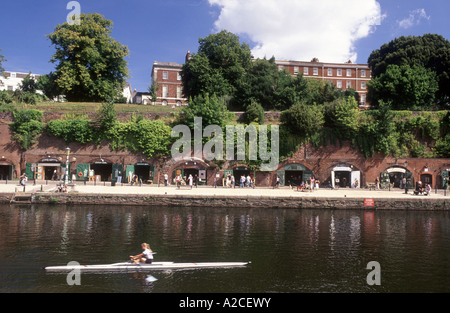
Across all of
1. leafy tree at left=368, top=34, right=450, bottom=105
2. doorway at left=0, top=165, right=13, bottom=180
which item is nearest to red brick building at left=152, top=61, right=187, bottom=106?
doorway at left=0, top=165, right=13, bottom=180

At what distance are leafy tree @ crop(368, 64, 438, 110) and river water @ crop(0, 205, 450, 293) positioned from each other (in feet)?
68.9

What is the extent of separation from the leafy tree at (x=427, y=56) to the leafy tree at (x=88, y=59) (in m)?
36.0

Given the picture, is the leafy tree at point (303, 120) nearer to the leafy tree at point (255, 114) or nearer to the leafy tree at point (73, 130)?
the leafy tree at point (255, 114)

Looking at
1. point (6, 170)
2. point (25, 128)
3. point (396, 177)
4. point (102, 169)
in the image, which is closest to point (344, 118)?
point (396, 177)

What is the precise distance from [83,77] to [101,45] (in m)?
5.11

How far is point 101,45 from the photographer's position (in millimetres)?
42781

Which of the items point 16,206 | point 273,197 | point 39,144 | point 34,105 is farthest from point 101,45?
point 273,197

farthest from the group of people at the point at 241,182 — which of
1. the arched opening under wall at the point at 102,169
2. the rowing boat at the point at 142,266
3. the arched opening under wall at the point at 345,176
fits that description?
the rowing boat at the point at 142,266

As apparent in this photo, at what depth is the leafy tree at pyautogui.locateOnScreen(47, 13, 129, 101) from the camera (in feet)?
134

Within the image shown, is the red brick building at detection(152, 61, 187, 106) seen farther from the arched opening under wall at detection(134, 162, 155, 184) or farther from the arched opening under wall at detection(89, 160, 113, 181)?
the arched opening under wall at detection(134, 162, 155, 184)

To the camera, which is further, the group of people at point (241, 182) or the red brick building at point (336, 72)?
the red brick building at point (336, 72)

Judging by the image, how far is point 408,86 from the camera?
39750 millimetres

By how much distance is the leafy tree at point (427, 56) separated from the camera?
44.2 metres
